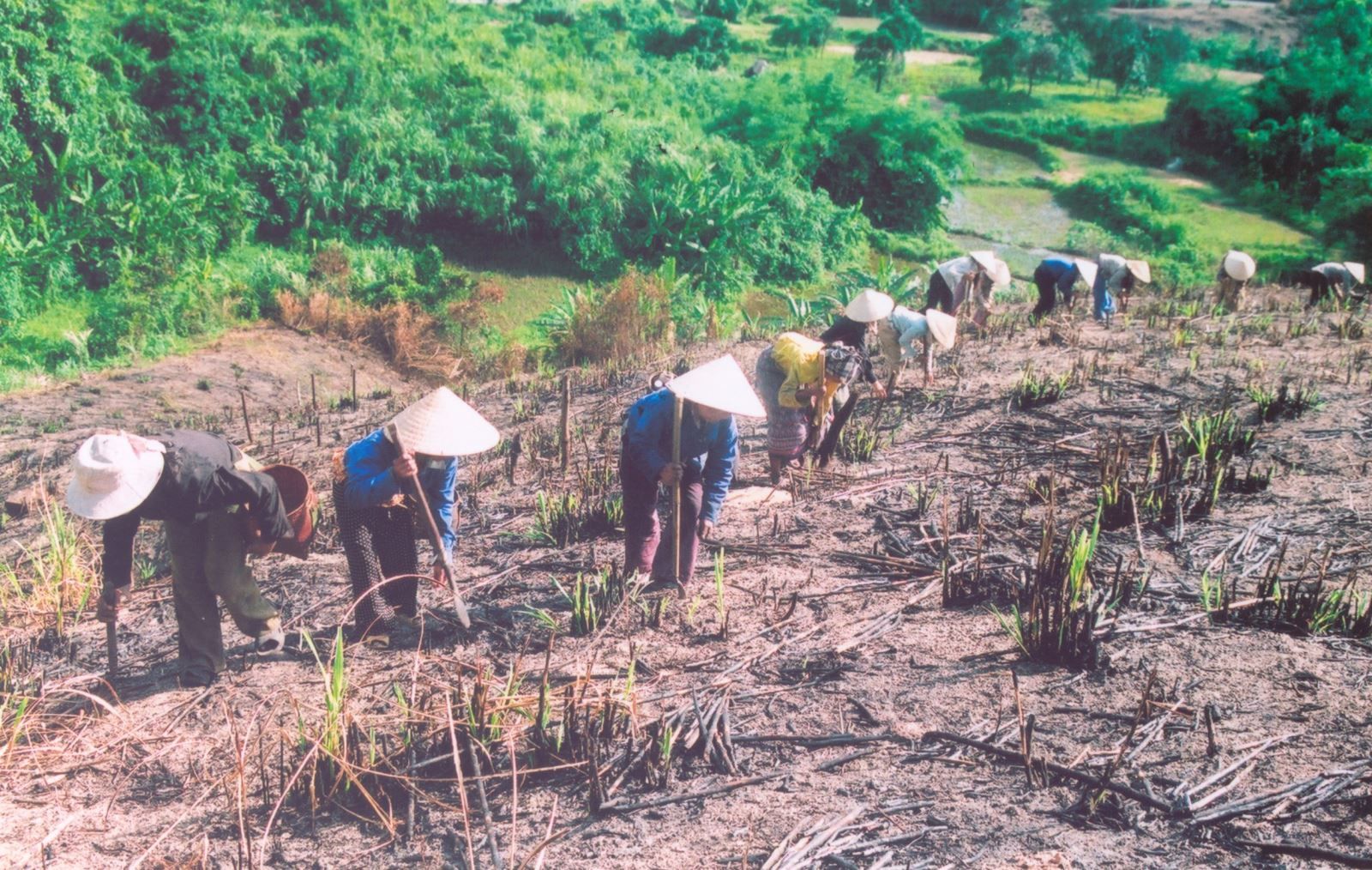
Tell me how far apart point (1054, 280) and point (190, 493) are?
8.86m

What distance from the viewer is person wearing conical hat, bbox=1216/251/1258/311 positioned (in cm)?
1100

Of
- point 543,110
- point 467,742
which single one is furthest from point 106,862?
point 543,110

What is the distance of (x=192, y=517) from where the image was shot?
398cm

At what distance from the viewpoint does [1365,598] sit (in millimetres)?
4121

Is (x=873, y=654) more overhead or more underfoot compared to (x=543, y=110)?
more underfoot

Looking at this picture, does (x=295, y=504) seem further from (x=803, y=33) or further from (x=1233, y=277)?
(x=803, y=33)

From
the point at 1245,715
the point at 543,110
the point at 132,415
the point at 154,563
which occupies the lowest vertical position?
the point at 132,415

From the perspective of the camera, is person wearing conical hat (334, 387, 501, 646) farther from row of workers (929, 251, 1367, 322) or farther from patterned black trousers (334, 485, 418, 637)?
row of workers (929, 251, 1367, 322)

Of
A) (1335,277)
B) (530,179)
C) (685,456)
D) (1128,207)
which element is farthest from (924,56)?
(685,456)

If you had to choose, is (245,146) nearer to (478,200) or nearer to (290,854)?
(478,200)

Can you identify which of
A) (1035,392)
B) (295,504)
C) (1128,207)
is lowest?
(1128,207)

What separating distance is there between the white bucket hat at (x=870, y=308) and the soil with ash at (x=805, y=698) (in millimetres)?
909

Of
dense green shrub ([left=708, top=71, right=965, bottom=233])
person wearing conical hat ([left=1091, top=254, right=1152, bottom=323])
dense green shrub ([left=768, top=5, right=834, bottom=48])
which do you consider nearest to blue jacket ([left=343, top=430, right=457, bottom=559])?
person wearing conical hat ([left=1091, top=254, right=1152, bottom=323])

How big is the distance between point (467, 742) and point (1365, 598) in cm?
356
